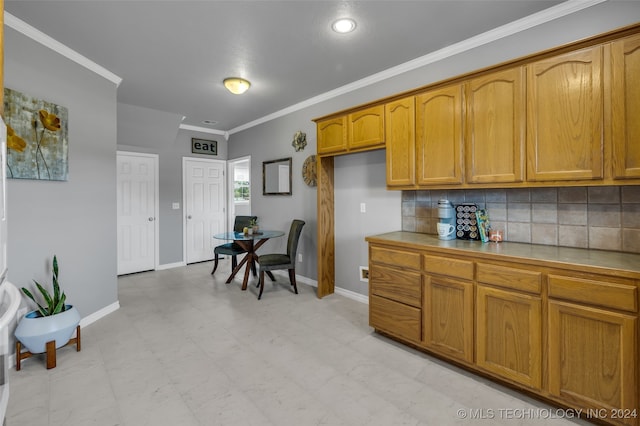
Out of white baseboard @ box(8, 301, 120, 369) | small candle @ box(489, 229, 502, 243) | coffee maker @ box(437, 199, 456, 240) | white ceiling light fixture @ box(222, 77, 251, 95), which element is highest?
white ceiling light fixture @ box(222, 77, 251, 95)

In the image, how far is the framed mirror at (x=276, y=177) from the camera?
4.61 m

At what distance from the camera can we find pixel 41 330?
7.32 ft

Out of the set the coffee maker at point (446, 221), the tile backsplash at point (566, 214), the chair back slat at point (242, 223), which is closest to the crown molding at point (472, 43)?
the tile backsplash at point (566, 214)

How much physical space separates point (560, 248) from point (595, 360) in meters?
0.76

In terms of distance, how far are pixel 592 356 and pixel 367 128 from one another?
2.34 metres

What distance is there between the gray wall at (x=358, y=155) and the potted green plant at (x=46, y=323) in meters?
2.70

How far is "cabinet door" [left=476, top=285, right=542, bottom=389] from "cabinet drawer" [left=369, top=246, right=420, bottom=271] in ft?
1.67

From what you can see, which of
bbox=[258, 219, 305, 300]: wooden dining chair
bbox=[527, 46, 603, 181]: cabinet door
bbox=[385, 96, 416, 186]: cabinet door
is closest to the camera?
bbox=[527, 46, 603, 181]: cabinet door

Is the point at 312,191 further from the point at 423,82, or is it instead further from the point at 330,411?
the point at 330,411

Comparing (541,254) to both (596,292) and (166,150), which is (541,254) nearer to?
(596,292)

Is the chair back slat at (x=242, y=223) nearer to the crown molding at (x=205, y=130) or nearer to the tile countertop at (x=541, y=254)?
the crown molding at (x=205, y=130)

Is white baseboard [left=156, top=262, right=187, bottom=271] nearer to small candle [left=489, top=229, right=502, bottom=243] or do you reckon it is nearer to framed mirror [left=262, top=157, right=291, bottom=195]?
framed mirror [left=262, top=157, right=291, bottom=195]

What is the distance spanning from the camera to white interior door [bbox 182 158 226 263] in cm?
562

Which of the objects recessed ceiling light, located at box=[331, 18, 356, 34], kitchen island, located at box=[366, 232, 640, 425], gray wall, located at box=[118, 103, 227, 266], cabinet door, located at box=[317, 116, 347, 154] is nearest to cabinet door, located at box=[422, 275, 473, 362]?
kitchen island, located at box=[366, 232, 640, 425]
